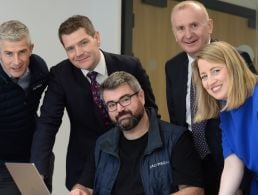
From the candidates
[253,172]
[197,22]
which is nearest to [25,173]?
[253,172]

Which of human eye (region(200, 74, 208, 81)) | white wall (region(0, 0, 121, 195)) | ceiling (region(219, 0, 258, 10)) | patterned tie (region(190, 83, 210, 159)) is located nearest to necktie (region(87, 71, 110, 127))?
patterned tie (region(190, 83, 210, 159))

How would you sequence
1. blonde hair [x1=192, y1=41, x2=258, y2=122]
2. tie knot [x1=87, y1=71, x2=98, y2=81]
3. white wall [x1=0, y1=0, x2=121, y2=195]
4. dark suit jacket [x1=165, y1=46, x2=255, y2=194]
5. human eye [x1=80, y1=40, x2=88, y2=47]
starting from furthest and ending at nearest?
white wall [x1=0, y1=0, x2=121, y2=195] → tie knot [x1=87, y1=71, x2=98, y2=81] → human eye [x1=80, y1=40, x2=88, y2=47] → dark suit jacket [x1=165, y1=46, x2=255, y2=194] → blonde hair [x1=192, y1=41, x2=258, y2=122]

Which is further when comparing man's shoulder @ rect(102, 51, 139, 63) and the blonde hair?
man's shoulder @ rect(102, 51, 139, 63)

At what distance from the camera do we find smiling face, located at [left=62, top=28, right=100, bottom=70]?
7.32ft

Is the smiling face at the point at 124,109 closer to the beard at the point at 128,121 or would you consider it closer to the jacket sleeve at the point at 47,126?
the beard at the point at 128,121

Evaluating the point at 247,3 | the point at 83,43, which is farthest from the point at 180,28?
the point at 247,3

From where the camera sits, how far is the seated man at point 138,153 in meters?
2.01

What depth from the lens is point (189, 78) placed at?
7.56ft

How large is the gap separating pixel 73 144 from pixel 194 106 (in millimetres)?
701

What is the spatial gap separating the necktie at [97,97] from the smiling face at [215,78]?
2.35ft

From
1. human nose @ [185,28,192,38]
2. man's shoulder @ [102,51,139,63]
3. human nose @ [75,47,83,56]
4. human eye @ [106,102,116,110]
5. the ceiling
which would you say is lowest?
the ceiling

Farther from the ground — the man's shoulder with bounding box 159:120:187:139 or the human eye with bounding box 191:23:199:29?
the human eye with bounding box 191:23:199:29

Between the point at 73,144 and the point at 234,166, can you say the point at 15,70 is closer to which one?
the point at 73,144

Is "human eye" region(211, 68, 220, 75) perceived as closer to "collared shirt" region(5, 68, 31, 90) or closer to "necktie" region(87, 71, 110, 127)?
"necktie" region(87, 71, 110, 127)
